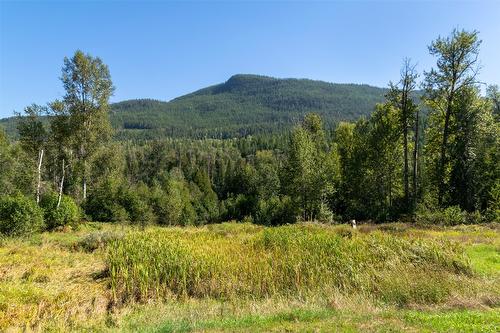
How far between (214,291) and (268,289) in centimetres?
160

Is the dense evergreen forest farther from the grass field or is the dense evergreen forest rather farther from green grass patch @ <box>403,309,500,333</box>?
green grass patch @ <box>403,309,500,333</box>

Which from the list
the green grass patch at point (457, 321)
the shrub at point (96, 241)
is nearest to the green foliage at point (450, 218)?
the green grass patch at point (457, 321)

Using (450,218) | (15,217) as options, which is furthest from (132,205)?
(450,218)

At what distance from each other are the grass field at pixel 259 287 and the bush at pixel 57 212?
1391 cm

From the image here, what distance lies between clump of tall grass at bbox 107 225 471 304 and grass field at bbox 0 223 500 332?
3 cm

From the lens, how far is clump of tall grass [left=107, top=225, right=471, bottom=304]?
35.8ft

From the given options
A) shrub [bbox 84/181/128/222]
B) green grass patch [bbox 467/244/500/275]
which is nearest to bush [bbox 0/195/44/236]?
shrub [bbox 84/181/128/222]

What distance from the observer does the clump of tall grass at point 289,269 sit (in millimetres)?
10922

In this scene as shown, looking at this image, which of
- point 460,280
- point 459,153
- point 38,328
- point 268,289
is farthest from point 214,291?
point 459,153

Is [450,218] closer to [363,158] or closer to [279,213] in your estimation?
[363,158]

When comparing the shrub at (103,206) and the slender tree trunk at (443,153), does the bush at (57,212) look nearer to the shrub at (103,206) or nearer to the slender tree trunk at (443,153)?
the shrub at (103,206)

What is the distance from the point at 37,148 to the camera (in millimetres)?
34906

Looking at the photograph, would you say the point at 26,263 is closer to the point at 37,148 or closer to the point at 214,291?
the point at 214,291

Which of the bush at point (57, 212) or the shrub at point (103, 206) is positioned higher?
the bush at point (57, 212)
